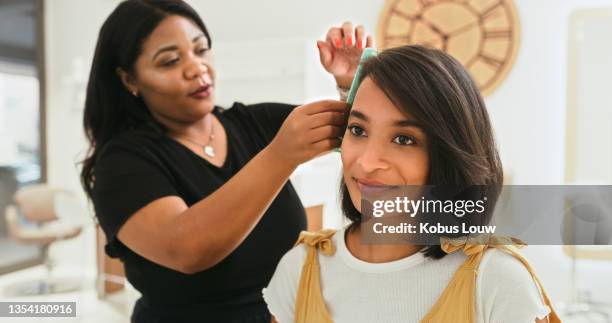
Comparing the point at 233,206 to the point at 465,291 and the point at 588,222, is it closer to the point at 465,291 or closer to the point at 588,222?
the point at 465,291

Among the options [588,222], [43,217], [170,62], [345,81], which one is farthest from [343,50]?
[43,217]

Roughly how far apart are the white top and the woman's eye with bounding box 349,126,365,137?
0.16 metres

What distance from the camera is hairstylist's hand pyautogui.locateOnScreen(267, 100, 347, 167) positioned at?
2.13ft

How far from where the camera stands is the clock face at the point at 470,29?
2.66 m

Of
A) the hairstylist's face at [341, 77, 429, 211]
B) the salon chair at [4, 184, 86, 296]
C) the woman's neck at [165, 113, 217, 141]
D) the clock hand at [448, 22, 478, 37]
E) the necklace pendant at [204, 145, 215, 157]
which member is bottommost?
the salon chair at [4, 184, 86, 296]

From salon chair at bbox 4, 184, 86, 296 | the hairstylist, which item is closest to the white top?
the hairstylist

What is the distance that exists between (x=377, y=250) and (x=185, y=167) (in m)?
0.37

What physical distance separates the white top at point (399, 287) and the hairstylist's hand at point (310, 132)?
147 millimetres

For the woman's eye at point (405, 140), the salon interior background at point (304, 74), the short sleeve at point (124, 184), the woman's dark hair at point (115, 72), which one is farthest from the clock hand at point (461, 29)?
the woman's eye at point (405, 140)

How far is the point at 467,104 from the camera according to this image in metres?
0.63

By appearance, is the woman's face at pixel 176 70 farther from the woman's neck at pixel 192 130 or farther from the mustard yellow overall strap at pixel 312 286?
the mustard yellow overall strap at pixel 312 286

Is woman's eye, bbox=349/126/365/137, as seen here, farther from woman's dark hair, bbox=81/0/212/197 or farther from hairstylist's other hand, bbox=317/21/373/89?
woman's dark hair, bbox=81/0/212/197

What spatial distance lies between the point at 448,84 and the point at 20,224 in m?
3.11

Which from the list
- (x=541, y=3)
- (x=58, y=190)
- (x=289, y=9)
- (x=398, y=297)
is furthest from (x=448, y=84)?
(x=58, y=190)
